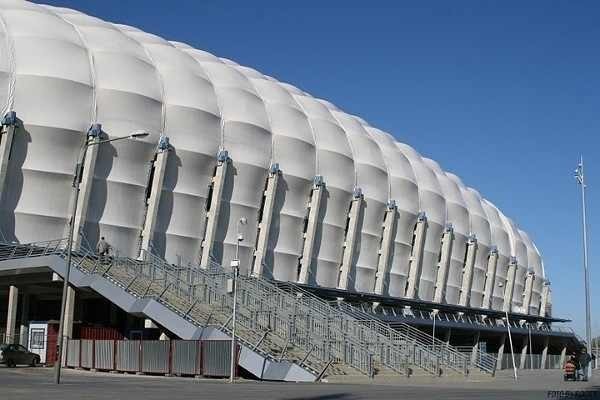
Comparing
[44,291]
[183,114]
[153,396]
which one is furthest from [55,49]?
[153,396]

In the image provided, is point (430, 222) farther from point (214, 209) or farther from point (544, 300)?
point (544, 300)

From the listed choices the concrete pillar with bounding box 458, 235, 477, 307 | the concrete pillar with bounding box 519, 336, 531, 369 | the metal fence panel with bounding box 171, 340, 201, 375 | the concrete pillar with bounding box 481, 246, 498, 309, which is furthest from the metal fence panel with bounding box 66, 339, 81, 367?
the concrete pillar with bounding box 481, 246, 498, 309

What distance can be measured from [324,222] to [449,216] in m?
23.8

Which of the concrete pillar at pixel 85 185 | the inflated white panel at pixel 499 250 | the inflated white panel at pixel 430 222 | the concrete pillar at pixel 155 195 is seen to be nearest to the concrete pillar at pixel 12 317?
the concrete pillar at pixel 85 185

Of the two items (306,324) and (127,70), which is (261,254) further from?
(306,324)

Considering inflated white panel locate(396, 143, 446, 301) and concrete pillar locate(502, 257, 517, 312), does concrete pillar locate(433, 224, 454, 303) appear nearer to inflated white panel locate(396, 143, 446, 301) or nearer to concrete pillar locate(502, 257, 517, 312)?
inflated white panel locate(396, 143, 446, 301)

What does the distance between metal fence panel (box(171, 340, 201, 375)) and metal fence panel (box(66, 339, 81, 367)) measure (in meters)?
8.02

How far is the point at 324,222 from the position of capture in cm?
6369

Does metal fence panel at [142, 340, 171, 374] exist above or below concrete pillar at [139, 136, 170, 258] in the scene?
below

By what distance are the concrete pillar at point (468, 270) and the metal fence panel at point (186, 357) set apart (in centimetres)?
5433

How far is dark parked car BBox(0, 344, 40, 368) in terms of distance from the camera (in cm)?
3981

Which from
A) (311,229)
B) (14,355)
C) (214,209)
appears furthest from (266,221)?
(14,355)

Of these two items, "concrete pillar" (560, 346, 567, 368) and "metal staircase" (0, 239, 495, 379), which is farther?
"concrete pillar" (560, 346, 567, 368)

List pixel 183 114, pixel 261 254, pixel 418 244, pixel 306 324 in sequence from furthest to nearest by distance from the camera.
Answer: pixel 418 244
pixel 261 254
pixel 183 114
pixel 306 324
